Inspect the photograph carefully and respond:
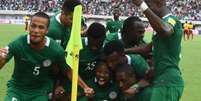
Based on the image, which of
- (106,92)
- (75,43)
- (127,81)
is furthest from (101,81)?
(75,43)

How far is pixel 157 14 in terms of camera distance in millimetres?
7660

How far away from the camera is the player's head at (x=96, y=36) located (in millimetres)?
8430

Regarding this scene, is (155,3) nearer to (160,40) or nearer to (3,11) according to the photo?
(160,40)

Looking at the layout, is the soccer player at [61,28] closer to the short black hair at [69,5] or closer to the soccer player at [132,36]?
the short black hair at [69,5]

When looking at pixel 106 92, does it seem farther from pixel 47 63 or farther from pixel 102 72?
pixel 47 63

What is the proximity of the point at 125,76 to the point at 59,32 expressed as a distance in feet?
4.66

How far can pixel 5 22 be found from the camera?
2591 inches

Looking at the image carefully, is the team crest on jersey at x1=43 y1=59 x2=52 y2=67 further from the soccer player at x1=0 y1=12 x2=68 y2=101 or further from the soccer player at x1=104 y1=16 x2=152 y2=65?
the soccer player at x1=104 y1=16 x2=152 y2=65

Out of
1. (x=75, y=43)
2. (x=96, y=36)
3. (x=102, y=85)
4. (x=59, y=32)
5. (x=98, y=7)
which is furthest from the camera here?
(x=98, y=7)

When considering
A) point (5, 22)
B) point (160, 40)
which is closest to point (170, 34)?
point (160, 40)

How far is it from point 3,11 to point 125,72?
194 ft

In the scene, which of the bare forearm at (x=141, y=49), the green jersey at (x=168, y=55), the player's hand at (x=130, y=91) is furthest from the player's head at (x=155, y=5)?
the player's hand at (x=130, y=91)

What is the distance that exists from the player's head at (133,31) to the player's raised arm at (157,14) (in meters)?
0.90

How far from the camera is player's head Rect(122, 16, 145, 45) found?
858 cm
